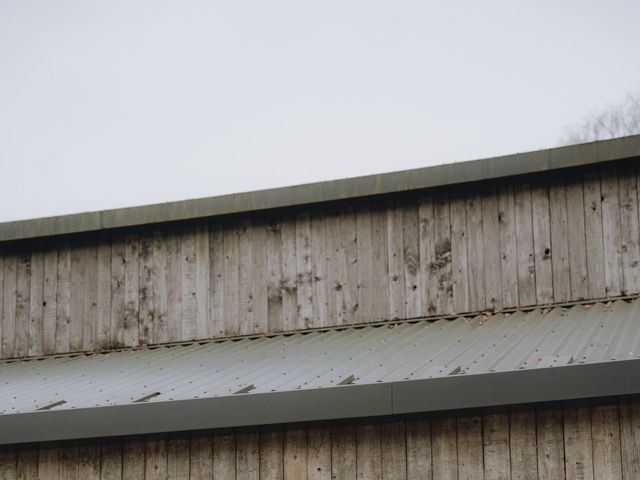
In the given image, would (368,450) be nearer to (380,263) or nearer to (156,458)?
(156,458)

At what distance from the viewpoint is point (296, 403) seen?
21.3ft

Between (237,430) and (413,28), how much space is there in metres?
61.7

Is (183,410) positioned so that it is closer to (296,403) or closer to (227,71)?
(296,403)

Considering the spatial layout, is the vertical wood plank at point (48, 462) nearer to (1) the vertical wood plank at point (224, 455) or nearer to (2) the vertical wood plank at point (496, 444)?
(1) the vertical wood plank at point (224, 455)

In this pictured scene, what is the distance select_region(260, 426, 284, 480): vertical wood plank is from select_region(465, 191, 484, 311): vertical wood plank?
10.1ft

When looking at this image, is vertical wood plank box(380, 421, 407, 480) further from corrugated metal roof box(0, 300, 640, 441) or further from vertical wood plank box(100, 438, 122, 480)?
vertical wood plank box(100, 438, 122, 480)

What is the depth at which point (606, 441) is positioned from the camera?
6445 mm

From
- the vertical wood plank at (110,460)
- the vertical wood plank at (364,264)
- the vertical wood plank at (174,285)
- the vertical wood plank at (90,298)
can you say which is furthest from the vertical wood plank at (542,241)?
the vertical wood plank at (90,298)

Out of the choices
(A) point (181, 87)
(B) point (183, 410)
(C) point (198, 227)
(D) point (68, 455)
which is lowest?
(D) point (68, 455)

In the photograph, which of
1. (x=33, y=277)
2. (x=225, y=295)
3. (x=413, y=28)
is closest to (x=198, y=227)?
(x=225, y=295)

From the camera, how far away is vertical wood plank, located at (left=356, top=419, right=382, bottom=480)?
6.99m

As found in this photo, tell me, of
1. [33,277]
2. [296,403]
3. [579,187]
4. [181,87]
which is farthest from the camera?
[181,87]

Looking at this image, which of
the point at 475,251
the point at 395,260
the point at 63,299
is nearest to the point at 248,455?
the point at 395,260

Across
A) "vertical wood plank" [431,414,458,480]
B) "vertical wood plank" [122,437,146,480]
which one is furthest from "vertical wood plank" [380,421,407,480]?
"vertical wood plank" [122,437,146,480]
